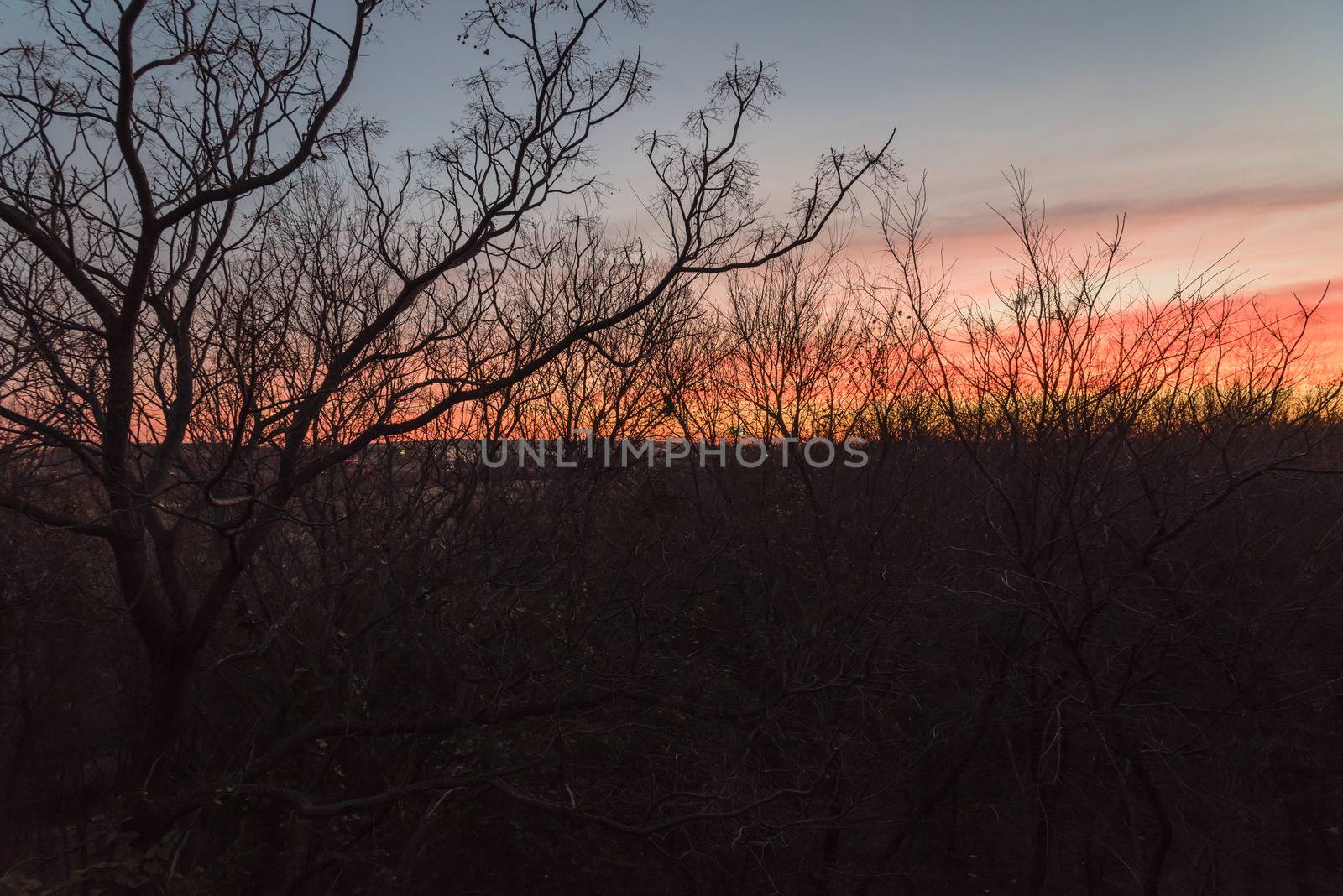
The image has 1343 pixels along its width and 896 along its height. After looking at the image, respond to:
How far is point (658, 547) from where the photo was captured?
1062 centimetres

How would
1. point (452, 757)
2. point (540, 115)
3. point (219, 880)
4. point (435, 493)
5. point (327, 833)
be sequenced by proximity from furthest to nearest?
1. point (435, 493)
2. point (452, 757)
3. point (327, 833)
4. point (219, 880)
5. point (540, 115)

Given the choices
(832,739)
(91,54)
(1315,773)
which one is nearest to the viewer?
(91,54)

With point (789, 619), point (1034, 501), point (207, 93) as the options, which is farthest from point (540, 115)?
point (789, 619)

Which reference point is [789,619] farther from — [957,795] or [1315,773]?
[1315,773]

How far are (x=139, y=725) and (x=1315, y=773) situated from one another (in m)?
15.0

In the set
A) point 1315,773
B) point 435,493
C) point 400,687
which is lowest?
point 1315,773

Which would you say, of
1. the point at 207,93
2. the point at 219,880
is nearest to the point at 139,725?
the point at 219,880

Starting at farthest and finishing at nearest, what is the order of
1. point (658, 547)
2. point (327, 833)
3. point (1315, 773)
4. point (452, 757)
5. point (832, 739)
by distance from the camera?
point (1315, 773)
point (658, 547)
point (832, 739)
point (452, 757)
point (327, 833)

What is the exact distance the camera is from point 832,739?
27.9 ft

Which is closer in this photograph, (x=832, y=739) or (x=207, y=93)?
(x=207, y=93)

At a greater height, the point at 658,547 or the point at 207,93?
the point at 207,93

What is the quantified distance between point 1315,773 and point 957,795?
548cm

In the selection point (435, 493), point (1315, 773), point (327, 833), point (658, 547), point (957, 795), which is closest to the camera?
point (327, 833)

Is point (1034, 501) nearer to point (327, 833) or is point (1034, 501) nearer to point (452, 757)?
point (452, 757)
